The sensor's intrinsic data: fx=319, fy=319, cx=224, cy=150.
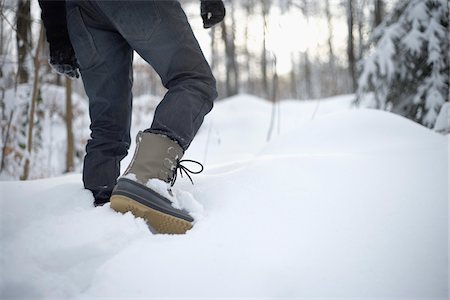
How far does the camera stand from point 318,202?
3.02 ft

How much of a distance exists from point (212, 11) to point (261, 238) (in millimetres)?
748

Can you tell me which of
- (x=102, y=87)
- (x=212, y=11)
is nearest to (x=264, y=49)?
(x=212, y=11)

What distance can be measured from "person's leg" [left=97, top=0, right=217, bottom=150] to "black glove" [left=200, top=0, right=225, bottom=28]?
0.13m

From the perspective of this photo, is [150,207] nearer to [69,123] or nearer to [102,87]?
[102,87]

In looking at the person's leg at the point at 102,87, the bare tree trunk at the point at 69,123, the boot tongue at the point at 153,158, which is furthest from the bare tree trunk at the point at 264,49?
the boot tongue at the point at 153,158

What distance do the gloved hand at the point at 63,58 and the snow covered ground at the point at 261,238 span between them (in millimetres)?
444

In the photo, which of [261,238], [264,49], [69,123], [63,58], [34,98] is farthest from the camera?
[264,49]

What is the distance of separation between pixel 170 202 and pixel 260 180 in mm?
321

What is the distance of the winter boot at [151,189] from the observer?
850 millimetres

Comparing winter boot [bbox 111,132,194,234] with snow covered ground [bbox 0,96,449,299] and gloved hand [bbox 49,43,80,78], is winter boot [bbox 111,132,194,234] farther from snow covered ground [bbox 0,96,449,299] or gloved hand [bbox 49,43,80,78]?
gloved hand [bbox 49,43,80,78]

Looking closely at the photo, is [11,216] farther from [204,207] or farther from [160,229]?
[204,207]

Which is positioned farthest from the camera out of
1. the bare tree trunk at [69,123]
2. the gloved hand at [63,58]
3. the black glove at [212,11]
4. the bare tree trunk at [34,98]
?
the bare tree trunk at [69,123]

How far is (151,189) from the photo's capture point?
866mm

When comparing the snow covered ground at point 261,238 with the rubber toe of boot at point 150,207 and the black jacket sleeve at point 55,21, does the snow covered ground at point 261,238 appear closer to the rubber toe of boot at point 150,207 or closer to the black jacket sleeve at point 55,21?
the rubber toe of boot at point 150,207
